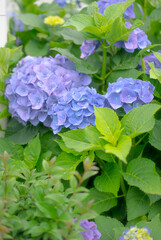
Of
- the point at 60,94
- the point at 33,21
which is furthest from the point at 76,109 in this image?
the point at 33,21

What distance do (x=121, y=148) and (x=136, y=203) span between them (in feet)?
1.07

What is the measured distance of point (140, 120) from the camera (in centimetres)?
134

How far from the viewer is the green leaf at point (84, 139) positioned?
1.31 m

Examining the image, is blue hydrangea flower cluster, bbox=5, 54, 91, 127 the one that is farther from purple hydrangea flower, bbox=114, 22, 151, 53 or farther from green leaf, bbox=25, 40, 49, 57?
green leaf, bbox=25, 40, 49, 57

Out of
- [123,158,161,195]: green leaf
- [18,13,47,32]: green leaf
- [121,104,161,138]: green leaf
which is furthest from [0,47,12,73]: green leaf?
[123,158,161,195]: green leaf

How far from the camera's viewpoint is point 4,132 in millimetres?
1966

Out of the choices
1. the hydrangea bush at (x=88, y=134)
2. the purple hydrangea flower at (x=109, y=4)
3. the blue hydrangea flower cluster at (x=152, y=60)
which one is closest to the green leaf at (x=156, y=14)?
the hydrangea bush at (x=88, y=134)

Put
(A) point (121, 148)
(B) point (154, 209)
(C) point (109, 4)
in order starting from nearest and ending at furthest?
(A) point (121, 148)
(B) point (154, 209)
(C) point (109, 4)

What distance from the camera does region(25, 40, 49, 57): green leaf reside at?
229cm

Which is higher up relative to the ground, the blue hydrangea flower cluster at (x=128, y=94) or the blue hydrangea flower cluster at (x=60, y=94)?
the blue hydrangea flower cluster at (x=128, y=94)

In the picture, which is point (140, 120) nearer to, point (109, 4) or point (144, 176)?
point (144, 176)

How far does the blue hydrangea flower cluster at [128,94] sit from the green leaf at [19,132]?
0.50m

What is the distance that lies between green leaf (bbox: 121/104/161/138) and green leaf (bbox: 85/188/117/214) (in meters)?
0.31

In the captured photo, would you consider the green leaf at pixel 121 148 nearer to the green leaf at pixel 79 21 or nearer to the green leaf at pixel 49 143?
the green leaf at pixel 49 143
